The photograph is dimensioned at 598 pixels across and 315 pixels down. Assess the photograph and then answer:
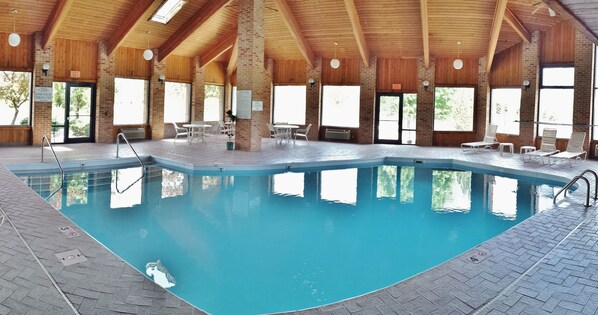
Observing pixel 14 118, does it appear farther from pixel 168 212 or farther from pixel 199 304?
pixel 199 304

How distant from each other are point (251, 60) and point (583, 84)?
980 centimetres

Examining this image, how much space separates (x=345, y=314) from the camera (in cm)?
339

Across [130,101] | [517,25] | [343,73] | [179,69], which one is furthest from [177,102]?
[517,25]

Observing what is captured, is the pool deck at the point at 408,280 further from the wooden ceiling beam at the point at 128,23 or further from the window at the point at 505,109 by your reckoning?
the window at the point at 505,109

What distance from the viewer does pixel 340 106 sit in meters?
18.8

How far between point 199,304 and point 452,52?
15.0m

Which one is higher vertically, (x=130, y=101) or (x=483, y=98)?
(x=483, y=98)

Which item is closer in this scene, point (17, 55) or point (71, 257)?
point (71, 257)

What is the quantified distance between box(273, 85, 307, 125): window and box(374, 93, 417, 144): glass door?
3.21 meters

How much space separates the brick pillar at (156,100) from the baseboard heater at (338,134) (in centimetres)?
646

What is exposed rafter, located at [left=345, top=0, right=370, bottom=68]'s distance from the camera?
14.1 meters

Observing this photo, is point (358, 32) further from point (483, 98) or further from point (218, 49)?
point (218, 49)

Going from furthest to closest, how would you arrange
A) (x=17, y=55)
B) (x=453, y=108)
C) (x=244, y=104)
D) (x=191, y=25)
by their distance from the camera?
1. (x=453, y=108)
2. (x=191, y=25)
3. (x=244, y=104)
4. (x=17, y=55)

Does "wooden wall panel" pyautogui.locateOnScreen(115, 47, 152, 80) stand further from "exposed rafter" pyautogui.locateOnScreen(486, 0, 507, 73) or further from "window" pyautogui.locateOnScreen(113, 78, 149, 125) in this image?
"exposed rafter" pyautogui.locateOnScreen(486, 0, 507, 73)
